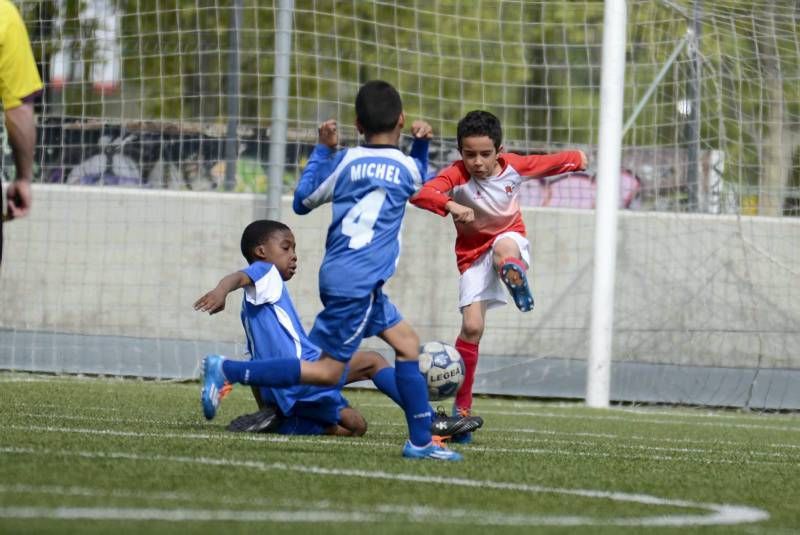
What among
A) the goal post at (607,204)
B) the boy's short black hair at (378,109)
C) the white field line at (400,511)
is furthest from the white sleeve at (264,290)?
the goal post at (607,204)

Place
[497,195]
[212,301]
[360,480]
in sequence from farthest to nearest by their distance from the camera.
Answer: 1. [497,195]
2. [212,301]
3. [360,480]

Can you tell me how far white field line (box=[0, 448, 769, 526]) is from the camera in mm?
3990

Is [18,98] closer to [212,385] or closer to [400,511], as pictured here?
[212,385]

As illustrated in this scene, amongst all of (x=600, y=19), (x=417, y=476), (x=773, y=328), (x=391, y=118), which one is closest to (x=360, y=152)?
(x=391, y=118)

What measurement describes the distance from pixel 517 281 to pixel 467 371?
0.77 m

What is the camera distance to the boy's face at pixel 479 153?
7445 millimetres

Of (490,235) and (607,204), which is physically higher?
(607,204)

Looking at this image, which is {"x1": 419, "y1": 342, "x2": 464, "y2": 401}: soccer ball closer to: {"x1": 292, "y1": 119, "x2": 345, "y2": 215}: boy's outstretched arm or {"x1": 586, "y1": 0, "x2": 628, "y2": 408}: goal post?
{"x1": 292, "y1": 119, "x2": 345, "y2": 215}: boy's outstretched arm

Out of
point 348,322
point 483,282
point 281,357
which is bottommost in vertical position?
point 281,357

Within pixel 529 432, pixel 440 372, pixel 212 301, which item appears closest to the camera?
pixel 212 301

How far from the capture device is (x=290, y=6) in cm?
1205

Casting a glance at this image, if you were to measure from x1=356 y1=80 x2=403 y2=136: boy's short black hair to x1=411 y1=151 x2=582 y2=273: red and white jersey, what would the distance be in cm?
170

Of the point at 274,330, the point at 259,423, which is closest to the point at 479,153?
the point at 274,330

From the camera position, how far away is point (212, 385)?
238 inches
